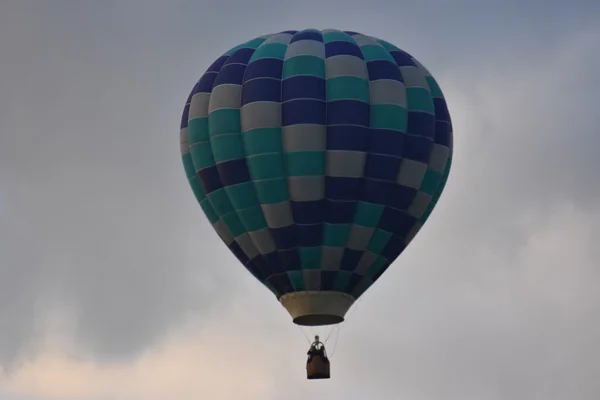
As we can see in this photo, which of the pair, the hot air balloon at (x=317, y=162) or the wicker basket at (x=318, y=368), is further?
the wicker basket at (x=318, y=368)

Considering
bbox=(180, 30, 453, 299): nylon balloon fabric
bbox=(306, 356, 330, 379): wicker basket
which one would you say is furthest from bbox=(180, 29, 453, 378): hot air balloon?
bbox=(306, 356, 330, 379): wicker basket

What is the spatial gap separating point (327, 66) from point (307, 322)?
580cm

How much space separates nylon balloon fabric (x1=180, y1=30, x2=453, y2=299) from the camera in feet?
132

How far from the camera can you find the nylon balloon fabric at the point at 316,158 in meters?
40.2

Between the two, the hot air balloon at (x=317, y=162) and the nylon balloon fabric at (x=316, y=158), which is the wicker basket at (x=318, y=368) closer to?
the hot air balloon at (x=317, y=162)

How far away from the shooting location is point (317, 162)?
132 ft

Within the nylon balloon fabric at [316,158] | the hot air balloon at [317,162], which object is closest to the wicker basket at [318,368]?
the hot air balloon at [317,162]

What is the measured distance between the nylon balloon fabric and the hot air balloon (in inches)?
0.9

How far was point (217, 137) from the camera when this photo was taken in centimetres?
4088

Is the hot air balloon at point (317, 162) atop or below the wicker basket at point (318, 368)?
atop

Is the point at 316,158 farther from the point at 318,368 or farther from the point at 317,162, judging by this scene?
the point at 318,368

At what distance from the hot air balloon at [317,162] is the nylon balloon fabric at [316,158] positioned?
2cm

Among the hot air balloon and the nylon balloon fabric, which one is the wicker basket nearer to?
the hot air balloon

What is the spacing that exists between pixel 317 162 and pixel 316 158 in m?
0.09
